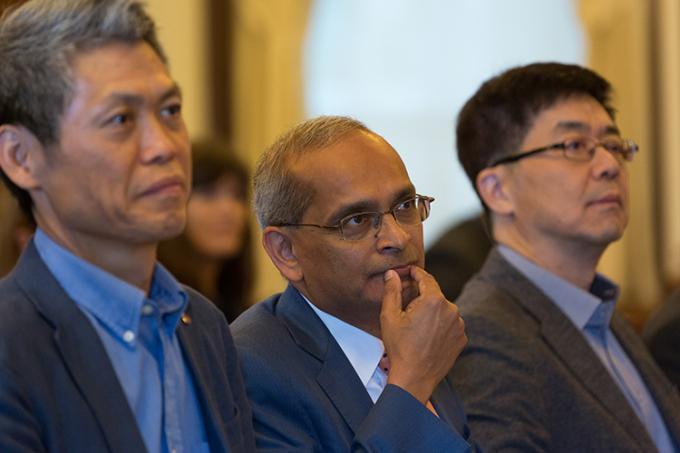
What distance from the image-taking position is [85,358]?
1.71 m

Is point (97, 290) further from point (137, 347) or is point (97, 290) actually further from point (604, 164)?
point (604, 164)

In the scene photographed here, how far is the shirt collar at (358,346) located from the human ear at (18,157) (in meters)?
0.65

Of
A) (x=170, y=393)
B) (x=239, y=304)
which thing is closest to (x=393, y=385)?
(x=170, y=393)

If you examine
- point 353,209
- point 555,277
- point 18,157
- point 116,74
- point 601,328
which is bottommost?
point 601,328

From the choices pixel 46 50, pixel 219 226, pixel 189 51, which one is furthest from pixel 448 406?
pixel 189 51

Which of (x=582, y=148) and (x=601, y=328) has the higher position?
(x=582, y=148)

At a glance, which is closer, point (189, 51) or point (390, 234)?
point (390, 234)

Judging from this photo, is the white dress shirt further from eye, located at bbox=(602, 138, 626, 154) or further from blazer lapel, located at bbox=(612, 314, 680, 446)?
eye, located at bbox=(602, 138, 626, 154)

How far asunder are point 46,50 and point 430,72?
23.1 feet

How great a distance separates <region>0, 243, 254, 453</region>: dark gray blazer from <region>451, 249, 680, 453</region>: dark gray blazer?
73cm

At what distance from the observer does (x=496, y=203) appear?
2869 mm

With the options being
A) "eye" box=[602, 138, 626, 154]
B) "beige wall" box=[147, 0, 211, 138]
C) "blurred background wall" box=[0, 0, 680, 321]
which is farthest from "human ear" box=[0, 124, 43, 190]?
"blurred background wall" box=[0, 0, 680, 321]

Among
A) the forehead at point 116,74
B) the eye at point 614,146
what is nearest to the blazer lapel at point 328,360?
the forehead at point 116,74

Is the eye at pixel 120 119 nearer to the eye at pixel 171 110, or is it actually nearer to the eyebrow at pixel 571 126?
the eye at pixel 171 110
